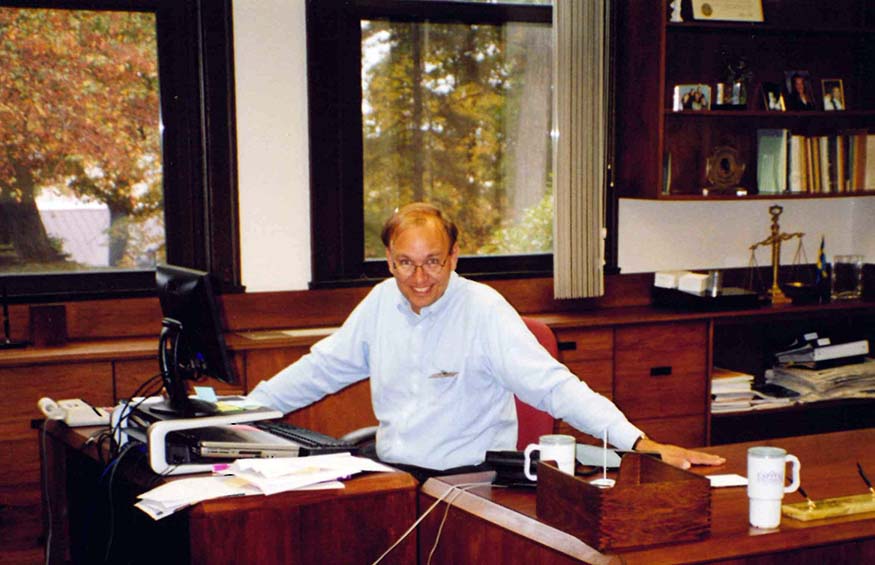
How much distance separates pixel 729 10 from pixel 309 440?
116 inches

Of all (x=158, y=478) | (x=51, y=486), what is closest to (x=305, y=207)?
(x=51, y=486)

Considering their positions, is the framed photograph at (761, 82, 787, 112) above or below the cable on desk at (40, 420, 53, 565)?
above

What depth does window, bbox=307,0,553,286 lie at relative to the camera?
13.9 feet

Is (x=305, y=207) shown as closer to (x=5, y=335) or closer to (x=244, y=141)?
(x=244, y=141)

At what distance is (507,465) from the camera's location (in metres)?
2.29

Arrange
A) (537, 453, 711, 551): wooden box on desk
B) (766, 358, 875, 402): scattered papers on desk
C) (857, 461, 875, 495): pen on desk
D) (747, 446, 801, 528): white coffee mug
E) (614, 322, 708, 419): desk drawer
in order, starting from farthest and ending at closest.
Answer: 1. (766, 358, 875, 402): scattered papers on desk
2. (614, 322, 708, 419): desk drawer
3. (857, 461, 875, 495): pen on desk
4. (747, 446, 801, 528): white coffee mug
5. (537, 453, 711, 551): wooden box on desk

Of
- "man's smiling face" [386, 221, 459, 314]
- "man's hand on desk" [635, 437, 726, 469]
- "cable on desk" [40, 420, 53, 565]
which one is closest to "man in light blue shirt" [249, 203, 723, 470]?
"man's smiling face" [386, 221, 459, 314]

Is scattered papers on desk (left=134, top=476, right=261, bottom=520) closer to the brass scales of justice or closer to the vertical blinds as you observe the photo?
the vertical blinds

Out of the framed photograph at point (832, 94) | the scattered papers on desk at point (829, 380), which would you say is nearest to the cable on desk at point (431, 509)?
the scattered papers on desk at point (829, 380)

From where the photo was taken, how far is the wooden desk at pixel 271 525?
7.13ft

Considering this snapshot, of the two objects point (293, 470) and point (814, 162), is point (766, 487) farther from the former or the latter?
point (814, 162)

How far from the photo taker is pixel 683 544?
1933 millimetres

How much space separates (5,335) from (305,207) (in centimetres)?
123

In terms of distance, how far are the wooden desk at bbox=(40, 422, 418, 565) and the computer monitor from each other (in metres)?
0.18
